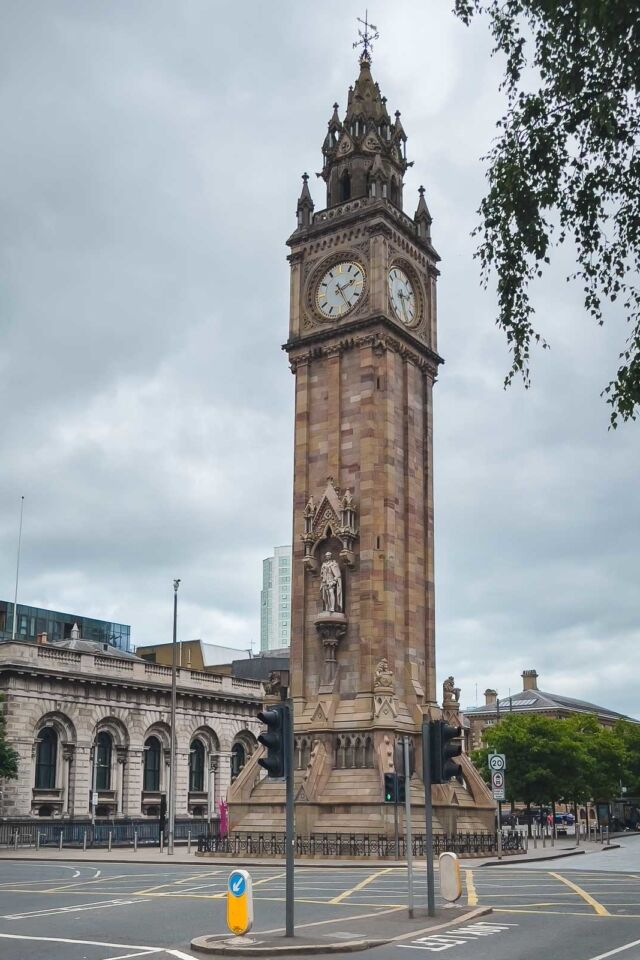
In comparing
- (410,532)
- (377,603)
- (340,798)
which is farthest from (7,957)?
(410,532)

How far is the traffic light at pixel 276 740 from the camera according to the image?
18.1m

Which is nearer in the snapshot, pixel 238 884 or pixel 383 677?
pixel 238 884

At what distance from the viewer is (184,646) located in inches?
4208

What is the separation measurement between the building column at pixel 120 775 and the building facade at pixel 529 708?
204ft

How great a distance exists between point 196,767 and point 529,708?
65.2 m

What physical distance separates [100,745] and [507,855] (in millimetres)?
32671

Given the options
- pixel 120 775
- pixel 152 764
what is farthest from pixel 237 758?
pixel 120 775

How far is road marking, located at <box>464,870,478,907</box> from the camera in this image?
23.8 metres

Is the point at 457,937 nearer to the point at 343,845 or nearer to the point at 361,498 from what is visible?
the point at 343,845

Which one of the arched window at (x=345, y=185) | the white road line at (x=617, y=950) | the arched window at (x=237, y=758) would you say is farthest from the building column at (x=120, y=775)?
the white road line at (x=617, y=950)

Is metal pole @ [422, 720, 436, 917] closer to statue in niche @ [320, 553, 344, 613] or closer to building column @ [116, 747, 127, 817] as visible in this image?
statue in niche @ [320, 553, 344, 613]

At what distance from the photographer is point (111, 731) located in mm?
71250

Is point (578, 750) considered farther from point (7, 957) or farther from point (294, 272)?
point (7, 957)

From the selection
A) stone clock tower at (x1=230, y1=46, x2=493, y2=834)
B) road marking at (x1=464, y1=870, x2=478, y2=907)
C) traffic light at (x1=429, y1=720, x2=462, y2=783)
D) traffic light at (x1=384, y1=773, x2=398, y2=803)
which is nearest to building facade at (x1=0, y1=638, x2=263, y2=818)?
stone clock tower at (x1=230, y1=46, x2=493, y2=834)
